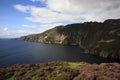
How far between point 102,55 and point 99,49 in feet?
40.9

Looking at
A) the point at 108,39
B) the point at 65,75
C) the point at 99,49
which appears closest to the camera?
the point at 65,75

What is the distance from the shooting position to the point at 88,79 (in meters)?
20.2

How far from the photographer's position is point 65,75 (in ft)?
77.4

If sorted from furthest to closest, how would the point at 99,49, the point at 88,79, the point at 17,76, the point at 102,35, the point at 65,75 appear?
the point at 102,35 → the point at 99,49 → the point at 17,76 → the point at 65,75 → the point at 88,79

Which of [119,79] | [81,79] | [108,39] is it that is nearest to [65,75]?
[81,79]

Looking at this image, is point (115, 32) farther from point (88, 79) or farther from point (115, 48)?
point (88, 79)

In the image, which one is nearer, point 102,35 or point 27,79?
point 27,79

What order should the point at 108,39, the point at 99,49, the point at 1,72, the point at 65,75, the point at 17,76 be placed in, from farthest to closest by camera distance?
the point at 108,39 < the point at 99,49 < the point at 1,72 < the point at 17,76 < the point at 65,75

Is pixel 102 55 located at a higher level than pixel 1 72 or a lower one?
lower

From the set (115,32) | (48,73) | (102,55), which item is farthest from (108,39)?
(48,73)

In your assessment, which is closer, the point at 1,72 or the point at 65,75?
the point at 65,75

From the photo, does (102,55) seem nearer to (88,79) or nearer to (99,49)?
(99,49)

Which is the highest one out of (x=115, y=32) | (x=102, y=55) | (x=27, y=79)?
(x=115, y=32)

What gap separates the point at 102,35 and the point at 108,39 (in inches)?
632
